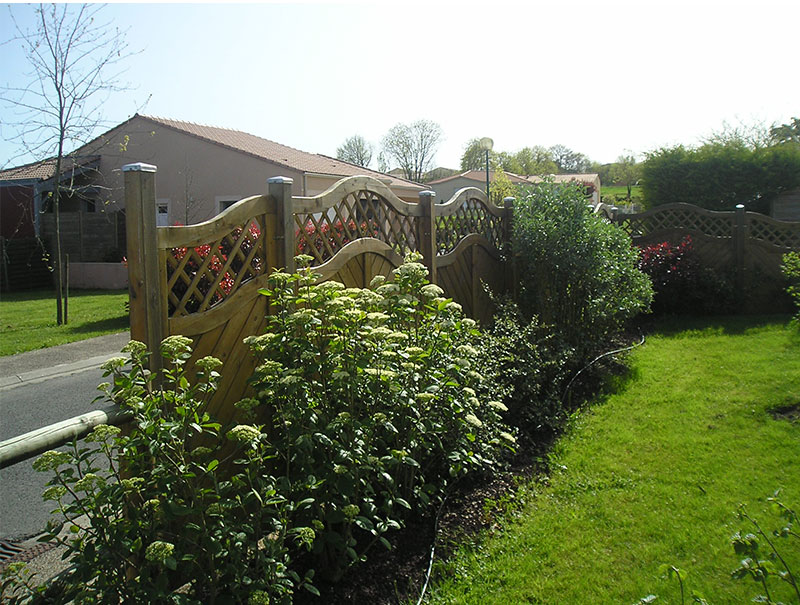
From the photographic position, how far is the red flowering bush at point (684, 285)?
9.59 m

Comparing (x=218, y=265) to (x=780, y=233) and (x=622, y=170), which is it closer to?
(x=780, y=233)

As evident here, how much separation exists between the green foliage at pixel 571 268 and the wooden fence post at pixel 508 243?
286 millimetres

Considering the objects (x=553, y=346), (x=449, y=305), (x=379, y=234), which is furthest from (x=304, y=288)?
(x=553, y=346)

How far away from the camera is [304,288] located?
325 centimetres

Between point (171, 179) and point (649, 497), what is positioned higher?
point (171, 179)

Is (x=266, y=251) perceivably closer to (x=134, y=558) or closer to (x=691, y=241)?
(x=134, y=558)

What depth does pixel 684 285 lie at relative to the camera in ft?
31.6

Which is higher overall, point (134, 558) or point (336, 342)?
point (336, 342)

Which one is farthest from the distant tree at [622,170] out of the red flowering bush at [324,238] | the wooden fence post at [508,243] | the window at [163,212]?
the red flowering bush at [324,238]

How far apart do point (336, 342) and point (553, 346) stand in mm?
3811

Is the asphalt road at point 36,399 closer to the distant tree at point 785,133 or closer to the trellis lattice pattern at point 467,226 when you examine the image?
the trellis lattice pattern at point 467,226

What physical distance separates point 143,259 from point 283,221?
40.8 inches

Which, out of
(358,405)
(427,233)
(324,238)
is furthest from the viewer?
(427,233)

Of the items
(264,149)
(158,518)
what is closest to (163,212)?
(264,149)
